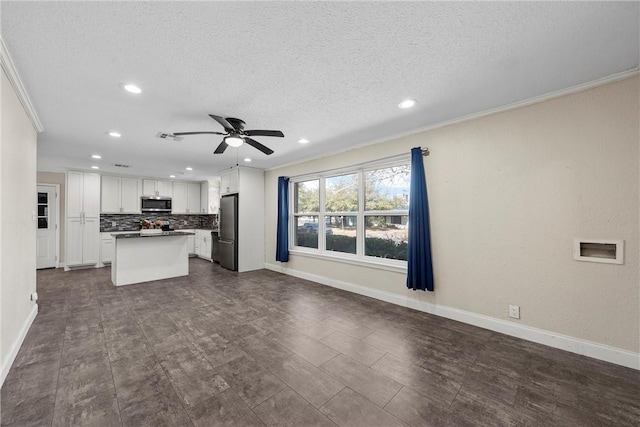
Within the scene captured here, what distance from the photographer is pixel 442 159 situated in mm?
3285

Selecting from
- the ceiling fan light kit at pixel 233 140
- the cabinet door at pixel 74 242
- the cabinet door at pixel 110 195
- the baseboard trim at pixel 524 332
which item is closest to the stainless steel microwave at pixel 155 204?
the cabinet door at pixel 110 195

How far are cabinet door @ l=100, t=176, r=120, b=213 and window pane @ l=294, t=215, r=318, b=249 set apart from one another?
206 inches

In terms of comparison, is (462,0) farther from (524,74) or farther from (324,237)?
(324,237)

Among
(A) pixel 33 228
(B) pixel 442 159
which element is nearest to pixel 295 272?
(B) pixel 442 159

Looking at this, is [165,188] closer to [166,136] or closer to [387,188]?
[166,136]

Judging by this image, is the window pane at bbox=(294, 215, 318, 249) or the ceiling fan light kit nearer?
the ceiling fan light kit

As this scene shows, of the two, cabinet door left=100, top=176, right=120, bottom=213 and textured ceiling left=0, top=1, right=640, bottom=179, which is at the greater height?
textured ceiling left=0, top=1, right=640, bottom=179

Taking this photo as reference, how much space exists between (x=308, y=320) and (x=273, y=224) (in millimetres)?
3242

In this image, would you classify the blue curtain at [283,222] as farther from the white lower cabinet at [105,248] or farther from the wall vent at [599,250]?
the white lower cabinet at [105,248]

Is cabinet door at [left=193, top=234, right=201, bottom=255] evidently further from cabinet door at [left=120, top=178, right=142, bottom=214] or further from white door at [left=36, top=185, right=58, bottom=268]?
white door at [left=36, top=185, right=58, bottom=268]

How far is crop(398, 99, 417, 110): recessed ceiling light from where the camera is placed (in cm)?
265

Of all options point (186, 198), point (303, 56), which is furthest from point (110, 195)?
point (303, 56)

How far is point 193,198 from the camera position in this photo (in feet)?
27.6

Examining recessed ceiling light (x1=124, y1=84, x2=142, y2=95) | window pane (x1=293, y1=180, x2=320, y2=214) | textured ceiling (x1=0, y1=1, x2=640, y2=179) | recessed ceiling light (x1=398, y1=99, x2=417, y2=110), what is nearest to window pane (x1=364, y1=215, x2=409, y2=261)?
window pane (x1=293, y1=180, x2=320, y2=214)
